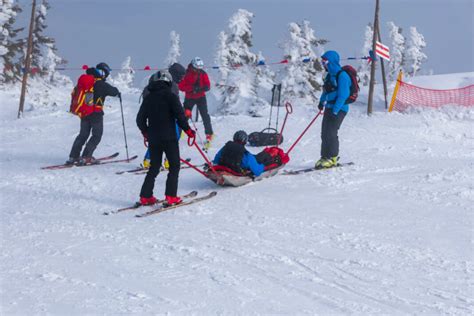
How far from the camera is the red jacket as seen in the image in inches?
495

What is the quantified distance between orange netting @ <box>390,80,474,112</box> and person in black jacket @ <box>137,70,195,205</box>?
13.3 metres

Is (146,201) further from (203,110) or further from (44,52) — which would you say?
(44,52)

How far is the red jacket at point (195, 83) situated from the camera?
12577mm

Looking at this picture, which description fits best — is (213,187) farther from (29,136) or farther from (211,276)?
(29,136)

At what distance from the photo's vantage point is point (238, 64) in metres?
40.2

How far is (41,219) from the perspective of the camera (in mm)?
6527

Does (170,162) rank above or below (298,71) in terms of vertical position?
below

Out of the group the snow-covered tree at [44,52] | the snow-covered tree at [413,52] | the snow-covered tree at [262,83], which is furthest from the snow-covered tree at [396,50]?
the snow-covered tree at [44,52]

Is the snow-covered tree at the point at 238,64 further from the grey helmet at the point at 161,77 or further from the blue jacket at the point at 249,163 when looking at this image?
the grey helmet at the point at 161,77

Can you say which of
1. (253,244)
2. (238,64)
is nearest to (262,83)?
(238,64)

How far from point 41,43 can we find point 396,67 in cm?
3567

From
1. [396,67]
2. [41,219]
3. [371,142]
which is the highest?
[396,67]

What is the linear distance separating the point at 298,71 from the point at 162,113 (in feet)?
100

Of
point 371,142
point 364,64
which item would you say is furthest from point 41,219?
point 364,64
